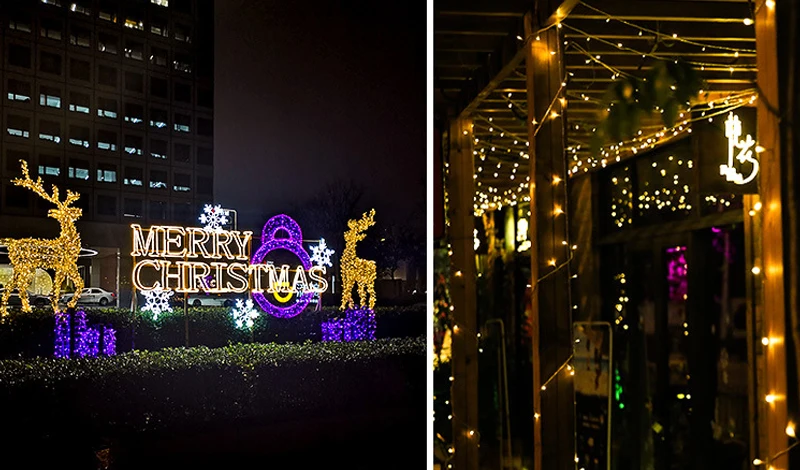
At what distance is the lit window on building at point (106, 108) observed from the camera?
20703mm

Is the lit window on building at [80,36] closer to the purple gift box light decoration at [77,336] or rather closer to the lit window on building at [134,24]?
the lit window on building at [134,24]

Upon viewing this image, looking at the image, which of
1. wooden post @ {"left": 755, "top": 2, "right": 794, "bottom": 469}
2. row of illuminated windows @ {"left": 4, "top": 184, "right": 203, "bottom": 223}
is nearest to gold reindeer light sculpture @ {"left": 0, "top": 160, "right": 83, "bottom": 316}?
wooden post @ {"left": 755, "top": 2, "right": 794, "bottom": 469}

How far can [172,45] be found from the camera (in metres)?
21.2

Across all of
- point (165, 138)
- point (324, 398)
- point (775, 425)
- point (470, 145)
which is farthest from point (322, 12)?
point (165, 138)

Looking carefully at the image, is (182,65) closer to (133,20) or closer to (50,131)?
(133,20)

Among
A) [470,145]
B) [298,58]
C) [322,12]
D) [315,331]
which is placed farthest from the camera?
[315,331]

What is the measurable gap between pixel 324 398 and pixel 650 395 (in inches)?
128

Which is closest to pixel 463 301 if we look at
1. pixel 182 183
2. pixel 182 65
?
pixel 182 183

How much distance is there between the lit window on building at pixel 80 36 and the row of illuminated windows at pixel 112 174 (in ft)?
10.5

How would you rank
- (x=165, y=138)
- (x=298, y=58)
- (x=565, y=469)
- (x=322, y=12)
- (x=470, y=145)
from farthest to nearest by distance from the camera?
(x=165, y=138) → (x=298, y=58) → (x=322, y=12) → (x=470, y=145) → (x=565, y=469)

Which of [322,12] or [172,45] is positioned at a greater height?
[172,45]

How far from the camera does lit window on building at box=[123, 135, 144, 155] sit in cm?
2315

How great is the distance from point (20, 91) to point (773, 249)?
19.7 metres

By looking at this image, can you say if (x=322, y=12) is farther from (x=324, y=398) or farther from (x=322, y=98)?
(x=324, y=398)
